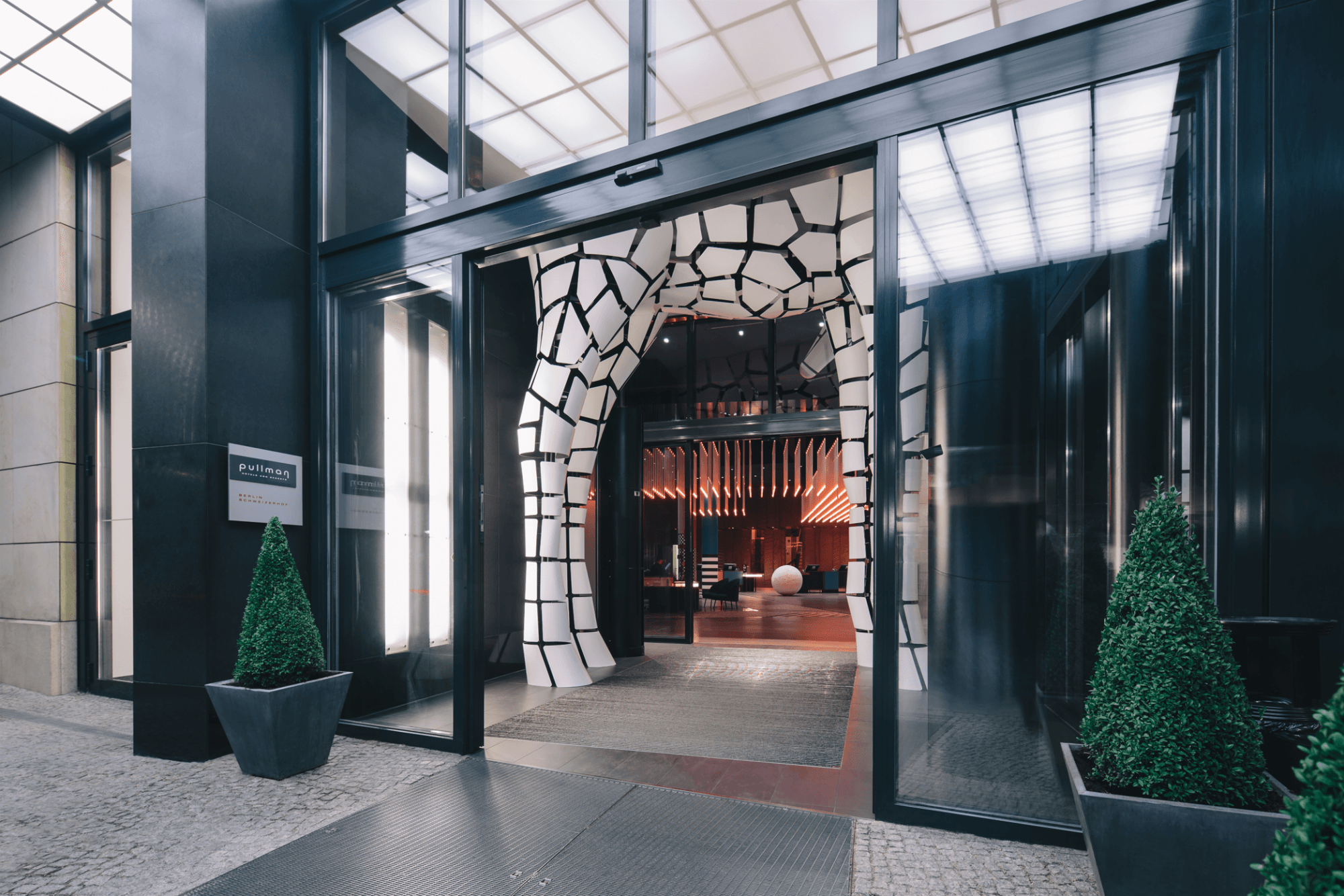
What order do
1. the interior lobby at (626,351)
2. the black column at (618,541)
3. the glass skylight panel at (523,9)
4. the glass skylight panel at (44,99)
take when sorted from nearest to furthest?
the interior lobby at (626,351)
the glass skylight panel at (523,9)
the glass skylight panel at (44,99)
the black column at (618,541)

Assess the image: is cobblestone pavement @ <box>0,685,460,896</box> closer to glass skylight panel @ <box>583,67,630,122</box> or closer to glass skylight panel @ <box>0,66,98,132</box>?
glass skylight panel @ <box>583,67,630,122</box>

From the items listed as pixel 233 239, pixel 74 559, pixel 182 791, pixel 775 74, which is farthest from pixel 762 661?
pixel 74 559

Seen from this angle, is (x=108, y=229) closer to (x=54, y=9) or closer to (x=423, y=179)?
(x=54, y=9)

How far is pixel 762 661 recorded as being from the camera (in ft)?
18.1

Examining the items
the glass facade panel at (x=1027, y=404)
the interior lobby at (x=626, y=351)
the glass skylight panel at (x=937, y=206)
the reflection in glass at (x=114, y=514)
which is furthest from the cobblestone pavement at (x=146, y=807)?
the glass skylight panel at (x=937, y=206)

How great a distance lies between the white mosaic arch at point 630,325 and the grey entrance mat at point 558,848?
1983 millimetres

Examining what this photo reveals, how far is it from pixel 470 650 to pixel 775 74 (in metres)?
3.06

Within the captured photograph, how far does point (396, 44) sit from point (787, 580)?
1090 cm

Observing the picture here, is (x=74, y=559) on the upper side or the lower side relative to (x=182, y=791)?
upper

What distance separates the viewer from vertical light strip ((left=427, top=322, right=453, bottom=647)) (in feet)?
11.0

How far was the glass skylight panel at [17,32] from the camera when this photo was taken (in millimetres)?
4121

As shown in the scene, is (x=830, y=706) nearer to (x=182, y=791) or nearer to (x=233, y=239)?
(x=182, y=791)

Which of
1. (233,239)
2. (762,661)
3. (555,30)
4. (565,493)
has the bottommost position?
(762,661)

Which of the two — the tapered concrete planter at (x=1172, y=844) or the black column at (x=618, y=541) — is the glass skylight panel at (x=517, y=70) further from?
the tapered concrete planter at (x=1172, y=844)
